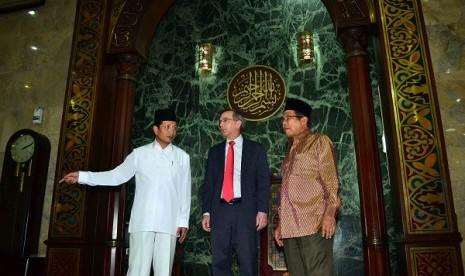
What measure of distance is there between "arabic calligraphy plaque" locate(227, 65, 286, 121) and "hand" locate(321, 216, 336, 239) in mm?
2239

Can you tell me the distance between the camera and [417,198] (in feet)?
10.4

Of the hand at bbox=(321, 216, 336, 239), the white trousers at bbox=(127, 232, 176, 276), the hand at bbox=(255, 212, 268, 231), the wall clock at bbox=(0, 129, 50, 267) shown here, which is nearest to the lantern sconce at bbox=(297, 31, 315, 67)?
the hand at bbox=(255, 212, 268, 231)

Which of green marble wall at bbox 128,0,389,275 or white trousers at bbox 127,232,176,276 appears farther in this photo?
green marble wall at bbox 128,0,389,275

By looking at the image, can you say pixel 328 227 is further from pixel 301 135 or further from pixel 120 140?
pixel 120 140

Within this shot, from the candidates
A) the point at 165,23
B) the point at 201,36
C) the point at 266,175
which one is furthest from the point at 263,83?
the point at 266,175

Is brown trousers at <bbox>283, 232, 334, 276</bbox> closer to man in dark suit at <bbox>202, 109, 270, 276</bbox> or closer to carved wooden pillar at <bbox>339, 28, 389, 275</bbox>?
man in dark suit at <bbox>202, 109, 270, 276</bbox>

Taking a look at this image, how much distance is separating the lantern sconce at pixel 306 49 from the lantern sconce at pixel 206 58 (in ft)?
3.50

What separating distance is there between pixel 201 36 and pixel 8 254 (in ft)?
10.4

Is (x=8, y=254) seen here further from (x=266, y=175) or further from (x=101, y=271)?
(x=266, y=175)

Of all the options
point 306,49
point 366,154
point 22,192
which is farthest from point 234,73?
point 22,192

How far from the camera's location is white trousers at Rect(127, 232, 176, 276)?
2770mm

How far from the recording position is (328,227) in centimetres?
246

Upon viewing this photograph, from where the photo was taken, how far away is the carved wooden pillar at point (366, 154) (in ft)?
11.4

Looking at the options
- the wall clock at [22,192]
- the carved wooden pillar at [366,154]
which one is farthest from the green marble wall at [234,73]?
the wall clock at [22,192]
